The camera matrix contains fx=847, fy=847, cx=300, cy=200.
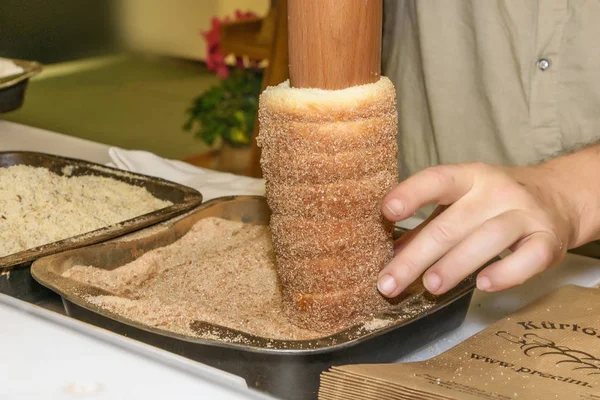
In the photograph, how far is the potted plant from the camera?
10.5 ft

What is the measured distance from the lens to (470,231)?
2.53ft

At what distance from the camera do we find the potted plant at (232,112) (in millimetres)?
3188

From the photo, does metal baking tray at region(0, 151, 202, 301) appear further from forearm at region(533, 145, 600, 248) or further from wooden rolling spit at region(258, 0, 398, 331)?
forearm at region(533, 145, 600, 248)

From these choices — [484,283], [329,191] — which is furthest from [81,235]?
[484,283]

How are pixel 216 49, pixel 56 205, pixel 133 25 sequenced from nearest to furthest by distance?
pixel 56 205 < pixel 216 49 < pixel 133 25

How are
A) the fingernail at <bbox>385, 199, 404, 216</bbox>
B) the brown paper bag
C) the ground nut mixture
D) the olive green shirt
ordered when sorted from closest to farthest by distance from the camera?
the brown paper bag, the fingernail at <bbox>385, 199, 404, 216</bbox>, the ground nut mixture, the olive green shirt

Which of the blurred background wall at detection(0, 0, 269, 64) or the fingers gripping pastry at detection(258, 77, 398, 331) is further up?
the fingers gripping pastry at detection(258, 77, 398, 331)

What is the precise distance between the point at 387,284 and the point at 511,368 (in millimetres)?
148

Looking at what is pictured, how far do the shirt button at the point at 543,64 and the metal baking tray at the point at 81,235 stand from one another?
58cm

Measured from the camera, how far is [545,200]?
0.84m

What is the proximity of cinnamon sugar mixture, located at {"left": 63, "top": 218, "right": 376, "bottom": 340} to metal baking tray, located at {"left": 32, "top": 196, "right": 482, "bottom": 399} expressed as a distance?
0.6 inches

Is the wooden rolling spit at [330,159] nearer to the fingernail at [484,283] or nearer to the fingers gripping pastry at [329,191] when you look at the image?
the fingers gripping pastry at [329,191]

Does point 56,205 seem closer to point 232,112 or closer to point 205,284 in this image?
point 205,284

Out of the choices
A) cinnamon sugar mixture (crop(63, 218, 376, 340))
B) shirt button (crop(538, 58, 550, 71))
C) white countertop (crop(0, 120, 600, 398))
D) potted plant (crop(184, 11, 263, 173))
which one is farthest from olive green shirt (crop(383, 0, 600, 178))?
potted plant (crop(184, 11, 263, 173))
